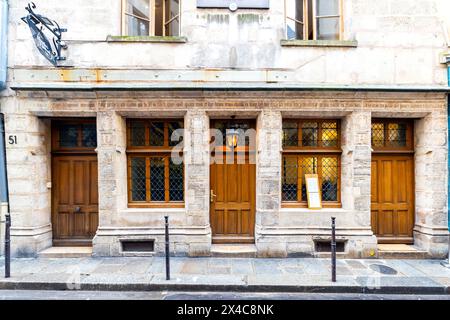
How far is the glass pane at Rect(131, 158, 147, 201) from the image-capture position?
7.36 m

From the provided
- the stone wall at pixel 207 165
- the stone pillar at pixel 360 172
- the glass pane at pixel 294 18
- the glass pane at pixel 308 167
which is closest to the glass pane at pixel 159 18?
the stone wall at pixel 207 165

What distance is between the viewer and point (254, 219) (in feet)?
24.1

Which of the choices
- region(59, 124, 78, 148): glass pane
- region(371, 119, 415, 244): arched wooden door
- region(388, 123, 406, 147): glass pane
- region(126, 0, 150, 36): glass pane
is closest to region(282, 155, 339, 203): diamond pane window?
region(371, 119, 415, 244): arched wooden door

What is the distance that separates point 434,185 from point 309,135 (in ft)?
10.3

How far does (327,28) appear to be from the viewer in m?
7.38

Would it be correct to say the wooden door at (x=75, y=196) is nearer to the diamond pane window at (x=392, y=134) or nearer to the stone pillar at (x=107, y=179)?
the stone pillar at (x=107, y=179)

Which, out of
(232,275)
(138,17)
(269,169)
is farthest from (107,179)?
(138,17)

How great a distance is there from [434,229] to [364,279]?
2674mm

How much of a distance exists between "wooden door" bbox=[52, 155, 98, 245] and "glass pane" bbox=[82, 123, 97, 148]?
31 centimetres

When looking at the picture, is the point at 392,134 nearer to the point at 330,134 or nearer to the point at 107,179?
the point at 330,134

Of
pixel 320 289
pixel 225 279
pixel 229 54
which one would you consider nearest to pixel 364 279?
pixel 320 289

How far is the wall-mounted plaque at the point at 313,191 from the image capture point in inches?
280

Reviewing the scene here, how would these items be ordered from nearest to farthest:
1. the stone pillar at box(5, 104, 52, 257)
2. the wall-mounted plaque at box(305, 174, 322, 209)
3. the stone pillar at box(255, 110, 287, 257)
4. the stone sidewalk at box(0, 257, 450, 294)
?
the stone sidewalk at box(0, 257, 450, 294) < the stone pillar at box(5, 104, 52, 257) < the stone pillar at box(255, 110, 287, 257) < the wall-mounted plaque at box(305, 174, 322, 209)

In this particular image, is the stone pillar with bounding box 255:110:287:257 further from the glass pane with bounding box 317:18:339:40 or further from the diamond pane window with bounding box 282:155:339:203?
the glass pane with bounding box 317:18:339:40
